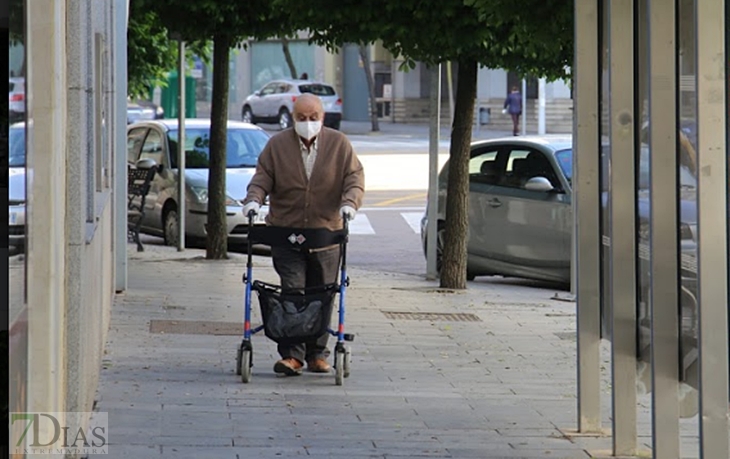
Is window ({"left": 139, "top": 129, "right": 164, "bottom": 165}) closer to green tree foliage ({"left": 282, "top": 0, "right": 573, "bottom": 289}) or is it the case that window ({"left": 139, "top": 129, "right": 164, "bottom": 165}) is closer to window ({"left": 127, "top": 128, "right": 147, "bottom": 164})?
window ({"left": 127, "top": 128, "right": 147, "bottom": 164})

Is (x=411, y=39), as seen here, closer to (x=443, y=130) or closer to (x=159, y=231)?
(x=159, y=231)

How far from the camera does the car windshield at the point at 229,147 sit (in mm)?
20109

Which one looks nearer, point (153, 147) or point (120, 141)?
point (120, 141)

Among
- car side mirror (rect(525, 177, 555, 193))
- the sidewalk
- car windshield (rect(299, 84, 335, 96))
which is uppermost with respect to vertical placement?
car windshield (rect(299, 84, 335, 96))

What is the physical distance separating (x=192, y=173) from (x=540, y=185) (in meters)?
5.53

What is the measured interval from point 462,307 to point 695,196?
774 centimetres

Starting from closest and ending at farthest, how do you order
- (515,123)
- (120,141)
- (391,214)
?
(120,141), (391,214), (515,123)

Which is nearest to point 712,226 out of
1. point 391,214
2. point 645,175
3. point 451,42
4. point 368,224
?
point 645,175

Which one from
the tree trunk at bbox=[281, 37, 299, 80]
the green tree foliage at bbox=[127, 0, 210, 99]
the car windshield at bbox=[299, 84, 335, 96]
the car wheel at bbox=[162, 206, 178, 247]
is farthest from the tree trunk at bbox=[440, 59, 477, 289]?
the tree trunk at bbox=[281, 37, 299, 80]

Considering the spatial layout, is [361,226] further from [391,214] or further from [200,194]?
[200,194]

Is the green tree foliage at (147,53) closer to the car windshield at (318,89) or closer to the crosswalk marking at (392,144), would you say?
the crosswalk marking at (392,144)

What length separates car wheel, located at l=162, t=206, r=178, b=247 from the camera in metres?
19.4

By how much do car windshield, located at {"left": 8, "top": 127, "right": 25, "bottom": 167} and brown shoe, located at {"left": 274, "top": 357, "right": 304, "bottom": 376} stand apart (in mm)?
4611

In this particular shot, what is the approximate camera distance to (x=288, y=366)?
31.1ft
